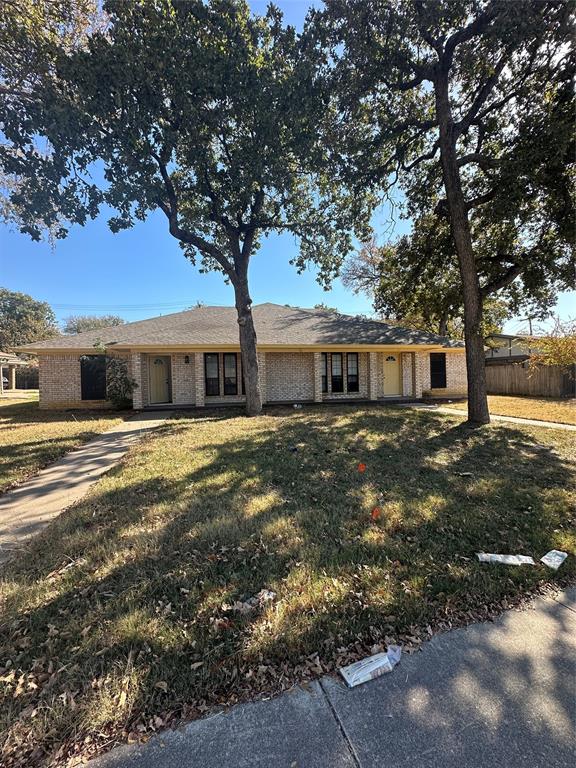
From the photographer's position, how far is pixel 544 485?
195 inches

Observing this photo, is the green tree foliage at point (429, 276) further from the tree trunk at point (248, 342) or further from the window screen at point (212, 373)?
the window screen at point (212, 373)

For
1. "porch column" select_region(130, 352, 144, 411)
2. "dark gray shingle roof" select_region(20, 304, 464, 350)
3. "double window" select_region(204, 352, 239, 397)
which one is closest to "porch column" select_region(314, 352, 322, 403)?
"dark gray shingle roof" select_region(20, 304, 464, 350)

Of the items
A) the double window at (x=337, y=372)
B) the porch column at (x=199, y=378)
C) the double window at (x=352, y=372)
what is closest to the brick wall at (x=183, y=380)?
the porch column at (x=199, y=378)

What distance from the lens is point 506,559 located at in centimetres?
305

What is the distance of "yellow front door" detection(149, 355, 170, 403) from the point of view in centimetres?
1522

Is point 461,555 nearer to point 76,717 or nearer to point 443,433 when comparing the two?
point 76,717

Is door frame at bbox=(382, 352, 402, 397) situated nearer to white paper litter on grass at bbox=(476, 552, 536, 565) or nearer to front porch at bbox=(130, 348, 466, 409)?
front porch at bbox=(130, 348, 466, 409)

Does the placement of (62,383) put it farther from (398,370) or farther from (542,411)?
(542,411)

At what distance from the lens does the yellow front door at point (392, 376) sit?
17.0 metres

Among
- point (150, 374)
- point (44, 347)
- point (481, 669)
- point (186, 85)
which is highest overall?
point (186, 85)

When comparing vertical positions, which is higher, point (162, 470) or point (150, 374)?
point (150, 374)

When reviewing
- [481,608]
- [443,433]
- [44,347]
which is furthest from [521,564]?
[44,347]

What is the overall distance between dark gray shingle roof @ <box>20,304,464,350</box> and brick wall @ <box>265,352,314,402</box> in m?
1.00

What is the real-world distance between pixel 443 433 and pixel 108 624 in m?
7.98
